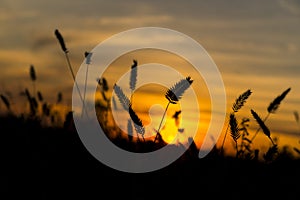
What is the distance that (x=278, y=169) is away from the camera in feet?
19.0

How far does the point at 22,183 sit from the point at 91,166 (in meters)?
0.68

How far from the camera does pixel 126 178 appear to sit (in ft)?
16.8

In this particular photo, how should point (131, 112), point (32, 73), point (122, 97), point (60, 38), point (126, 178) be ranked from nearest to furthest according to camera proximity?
point (131, 112) → point (122, 97) → point (126, 178) → point (60, 38) → point (32, 73)

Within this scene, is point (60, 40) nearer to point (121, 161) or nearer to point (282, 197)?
point (121, 161)

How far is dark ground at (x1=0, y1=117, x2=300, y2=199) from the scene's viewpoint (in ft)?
15.8

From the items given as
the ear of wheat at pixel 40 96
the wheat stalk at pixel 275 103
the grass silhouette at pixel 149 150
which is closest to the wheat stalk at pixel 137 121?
the grass silhouette at pixel 149 150

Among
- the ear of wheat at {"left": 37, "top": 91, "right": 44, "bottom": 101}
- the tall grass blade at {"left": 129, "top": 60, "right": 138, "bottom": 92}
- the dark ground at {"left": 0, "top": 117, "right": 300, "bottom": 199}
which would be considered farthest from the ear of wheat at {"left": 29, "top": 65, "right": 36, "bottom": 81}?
the tall grass blade at {"left": 129, "top": 60, "right": 138, "bottom": 92}

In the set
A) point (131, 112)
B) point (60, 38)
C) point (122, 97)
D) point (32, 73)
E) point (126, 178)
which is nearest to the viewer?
point (131, 112)

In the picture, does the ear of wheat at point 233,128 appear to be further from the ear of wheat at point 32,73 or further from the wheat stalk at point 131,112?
the ear of wheat at point 32,73

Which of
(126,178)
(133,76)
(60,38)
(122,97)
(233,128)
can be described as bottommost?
(126,178)

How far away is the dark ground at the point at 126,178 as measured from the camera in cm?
481

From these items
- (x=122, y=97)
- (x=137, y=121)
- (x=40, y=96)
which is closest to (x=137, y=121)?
(x=137, y=121)

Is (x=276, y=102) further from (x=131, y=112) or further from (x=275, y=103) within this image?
(x=131, y=112)

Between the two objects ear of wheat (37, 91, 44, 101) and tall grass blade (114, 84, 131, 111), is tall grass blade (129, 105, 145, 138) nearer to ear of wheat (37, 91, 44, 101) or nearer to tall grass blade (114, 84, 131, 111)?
tall grass blade (114, 84, 131, 111)
